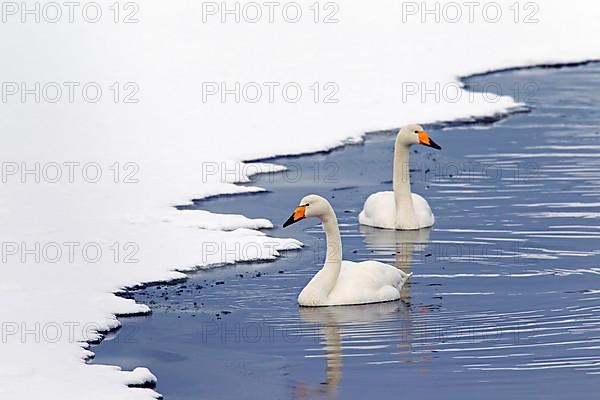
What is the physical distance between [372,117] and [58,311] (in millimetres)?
12166

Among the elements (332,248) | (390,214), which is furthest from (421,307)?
(390,214)

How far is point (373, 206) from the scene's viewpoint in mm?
16219

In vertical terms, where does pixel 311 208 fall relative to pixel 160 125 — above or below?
below

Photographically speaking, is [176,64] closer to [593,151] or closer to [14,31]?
[14,31]

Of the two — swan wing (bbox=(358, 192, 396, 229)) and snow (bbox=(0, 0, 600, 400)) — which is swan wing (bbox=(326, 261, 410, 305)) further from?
swan wing (bbox=(358, 192, 396, 229))

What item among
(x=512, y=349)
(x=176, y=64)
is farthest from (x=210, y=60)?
(x=512, y=349)

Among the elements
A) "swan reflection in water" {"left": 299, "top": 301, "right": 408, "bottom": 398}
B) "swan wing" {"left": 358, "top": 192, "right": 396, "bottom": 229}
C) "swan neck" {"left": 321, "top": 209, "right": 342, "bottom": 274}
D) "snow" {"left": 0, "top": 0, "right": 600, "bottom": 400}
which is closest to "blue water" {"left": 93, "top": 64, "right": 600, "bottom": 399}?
"swan reflection in water" {"left": 299, "top": 301, "right": 408, "bottom": 398}

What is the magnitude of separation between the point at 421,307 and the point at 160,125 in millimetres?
11166

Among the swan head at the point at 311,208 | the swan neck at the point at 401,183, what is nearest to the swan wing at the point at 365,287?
the swan head at the point at 311,208

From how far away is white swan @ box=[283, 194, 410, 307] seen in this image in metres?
12.6

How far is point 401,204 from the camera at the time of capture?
16.0 meters

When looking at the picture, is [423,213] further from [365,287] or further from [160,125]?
[160,125]

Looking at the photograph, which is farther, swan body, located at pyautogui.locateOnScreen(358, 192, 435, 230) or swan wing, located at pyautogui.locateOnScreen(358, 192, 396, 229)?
swan wing, located at pyautogui.locateOnScreen(358, 192, 396, 229)

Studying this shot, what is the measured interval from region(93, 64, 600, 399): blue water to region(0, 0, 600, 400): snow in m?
0.50
